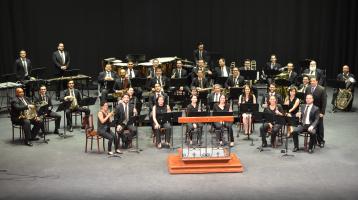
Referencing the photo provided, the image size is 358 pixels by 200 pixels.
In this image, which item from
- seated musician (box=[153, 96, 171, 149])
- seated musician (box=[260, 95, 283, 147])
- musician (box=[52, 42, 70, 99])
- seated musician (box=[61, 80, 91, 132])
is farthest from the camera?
musician (box=[52, 42, 70, 99])

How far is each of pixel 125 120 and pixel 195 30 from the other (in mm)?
9059

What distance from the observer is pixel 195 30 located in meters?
21.0

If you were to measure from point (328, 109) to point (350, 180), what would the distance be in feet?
21.4

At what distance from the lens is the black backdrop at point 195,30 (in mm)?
20219

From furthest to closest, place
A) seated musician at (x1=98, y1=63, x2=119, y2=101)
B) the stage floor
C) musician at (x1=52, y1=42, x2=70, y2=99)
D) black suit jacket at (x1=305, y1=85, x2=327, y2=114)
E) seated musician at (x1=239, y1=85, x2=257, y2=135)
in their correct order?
musician at (x1=52, y1=42, x2=70, y2=99), seated musician at (x1=98, y1=63, x2=119, y2=101), seated musician at (x1=239, y1=85, x2=257, y2=135), black suit jacket at (x1=305, y1=85, x2=327, y2=114), the stage floor

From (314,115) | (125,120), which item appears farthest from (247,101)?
(125,120)

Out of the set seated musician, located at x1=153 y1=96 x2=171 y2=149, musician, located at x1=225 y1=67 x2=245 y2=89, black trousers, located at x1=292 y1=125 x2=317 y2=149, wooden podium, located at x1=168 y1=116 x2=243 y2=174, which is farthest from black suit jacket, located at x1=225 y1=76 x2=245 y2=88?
wooden podium, located at x1=168 y1=116 x2=243 y2=174

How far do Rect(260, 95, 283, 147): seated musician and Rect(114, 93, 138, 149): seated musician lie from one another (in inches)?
120

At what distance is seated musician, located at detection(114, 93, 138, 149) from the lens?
12602 mm

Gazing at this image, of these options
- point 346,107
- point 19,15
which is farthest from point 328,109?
point 19,15

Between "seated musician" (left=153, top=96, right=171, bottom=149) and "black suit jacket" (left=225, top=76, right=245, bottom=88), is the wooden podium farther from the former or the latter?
"black suit jacket" (left=225, top=76, right=245, bottom=88)

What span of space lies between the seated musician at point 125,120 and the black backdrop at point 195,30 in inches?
327

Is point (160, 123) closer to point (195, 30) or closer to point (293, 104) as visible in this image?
point (293, 104)

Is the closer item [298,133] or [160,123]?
[298,133]
